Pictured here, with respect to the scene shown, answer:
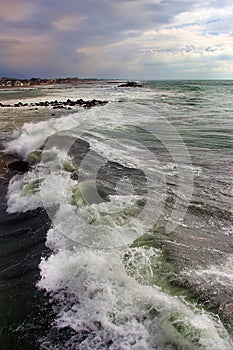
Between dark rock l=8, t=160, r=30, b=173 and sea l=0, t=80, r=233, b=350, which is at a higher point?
dark rock l=8, t=160, r=30, b=173

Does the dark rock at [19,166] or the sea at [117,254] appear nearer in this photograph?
the sea at [117,254]

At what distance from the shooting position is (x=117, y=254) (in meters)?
5.22

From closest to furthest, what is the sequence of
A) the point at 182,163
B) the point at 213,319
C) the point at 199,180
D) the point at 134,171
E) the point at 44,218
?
the point at 213,319
the point at 44,218
the point at 199,180
the point at 134,171
the point at 182,163

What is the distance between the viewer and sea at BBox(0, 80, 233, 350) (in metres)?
3.74

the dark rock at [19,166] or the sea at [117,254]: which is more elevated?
the dark rock at [19,166]

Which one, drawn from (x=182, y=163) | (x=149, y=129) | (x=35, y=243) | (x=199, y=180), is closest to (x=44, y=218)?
(x=35, y=243)

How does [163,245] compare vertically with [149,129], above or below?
below

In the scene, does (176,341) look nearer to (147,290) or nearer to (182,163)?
(147,290)

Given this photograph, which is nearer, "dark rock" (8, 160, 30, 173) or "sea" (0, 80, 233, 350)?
"sea" (0, 80, 233, 350)

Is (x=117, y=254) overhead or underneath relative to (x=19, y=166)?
underneath

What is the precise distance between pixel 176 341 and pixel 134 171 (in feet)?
22.3

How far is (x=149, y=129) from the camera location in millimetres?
17953

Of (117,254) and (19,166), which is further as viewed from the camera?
(19,166)

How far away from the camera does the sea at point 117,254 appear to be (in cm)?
374
